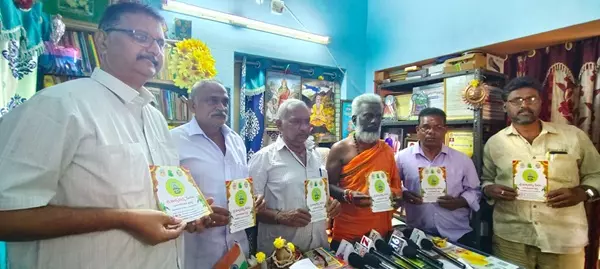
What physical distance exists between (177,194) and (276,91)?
292 cm

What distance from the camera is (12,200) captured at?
75 cm

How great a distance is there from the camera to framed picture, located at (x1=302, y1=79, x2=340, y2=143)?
414cm

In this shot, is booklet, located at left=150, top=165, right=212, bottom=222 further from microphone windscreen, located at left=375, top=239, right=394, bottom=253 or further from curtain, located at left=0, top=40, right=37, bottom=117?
microphone windscreen, located at left=375, top=239, right=394, bottom=253

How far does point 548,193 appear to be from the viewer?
190cm

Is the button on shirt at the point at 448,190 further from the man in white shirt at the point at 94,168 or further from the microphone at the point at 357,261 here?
the man in white shirt at the point at 94,168

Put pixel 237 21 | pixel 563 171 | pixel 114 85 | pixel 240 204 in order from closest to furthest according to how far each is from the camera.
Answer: pixel 114 85
pixel 240 204
pixel 563 171
pixel 237 21

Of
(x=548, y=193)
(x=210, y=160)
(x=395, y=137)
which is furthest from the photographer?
(x=395, y=137)

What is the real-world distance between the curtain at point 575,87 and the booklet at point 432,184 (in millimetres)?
1607

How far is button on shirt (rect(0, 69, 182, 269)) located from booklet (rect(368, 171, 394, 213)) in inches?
47.3

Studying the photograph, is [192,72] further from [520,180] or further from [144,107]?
[520,180]

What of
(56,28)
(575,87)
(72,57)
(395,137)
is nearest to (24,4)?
(56,28)

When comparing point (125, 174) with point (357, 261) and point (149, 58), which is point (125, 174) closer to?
point (149, 58)

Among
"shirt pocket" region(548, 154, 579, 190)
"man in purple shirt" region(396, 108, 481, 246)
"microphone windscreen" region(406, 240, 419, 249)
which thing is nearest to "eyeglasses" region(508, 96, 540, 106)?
"shirt pocket" region(548, 154, 579, 190)

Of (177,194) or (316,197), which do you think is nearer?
(177,194)
